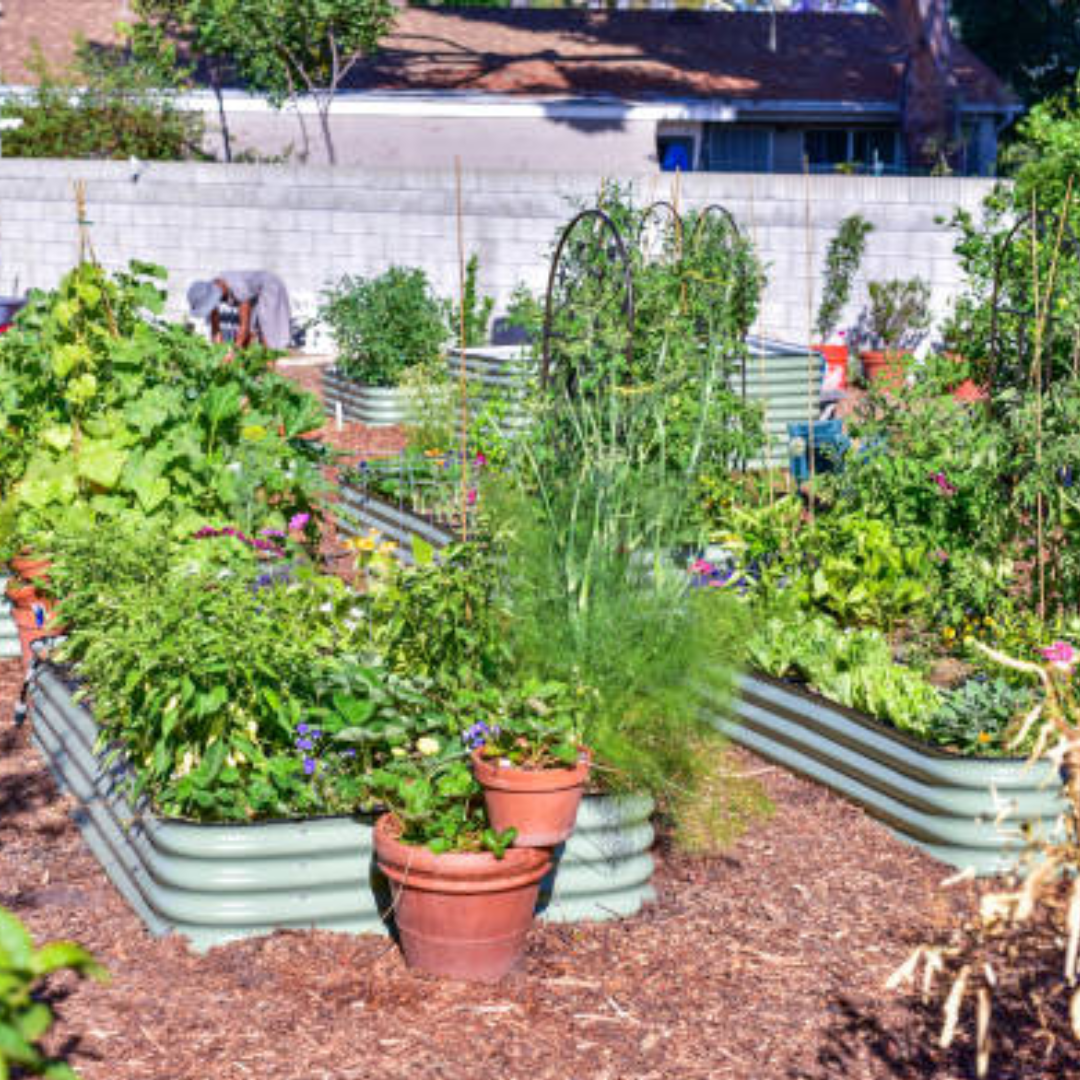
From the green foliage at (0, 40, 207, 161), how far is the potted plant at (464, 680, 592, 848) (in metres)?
21.0

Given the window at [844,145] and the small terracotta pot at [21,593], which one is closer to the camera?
the small terracotta pot at [21,593]

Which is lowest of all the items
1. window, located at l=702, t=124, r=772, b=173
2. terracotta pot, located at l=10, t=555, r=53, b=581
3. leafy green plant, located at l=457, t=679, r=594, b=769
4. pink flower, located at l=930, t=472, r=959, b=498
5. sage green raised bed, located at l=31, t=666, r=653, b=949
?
sage green raised bed, located at l=31, t=666, r=653, b=949

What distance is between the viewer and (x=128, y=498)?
718 centimetres

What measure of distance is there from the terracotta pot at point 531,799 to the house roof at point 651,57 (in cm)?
2676

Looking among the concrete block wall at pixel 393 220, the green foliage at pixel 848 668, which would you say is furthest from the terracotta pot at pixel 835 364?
the green foliage at pixel 848 668

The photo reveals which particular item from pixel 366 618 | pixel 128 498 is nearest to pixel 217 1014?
pixel 366 618

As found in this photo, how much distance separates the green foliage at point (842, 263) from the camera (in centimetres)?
1579

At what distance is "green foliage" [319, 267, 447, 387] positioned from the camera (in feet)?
45.2

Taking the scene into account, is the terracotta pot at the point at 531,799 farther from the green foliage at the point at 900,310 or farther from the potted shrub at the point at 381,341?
the green foliage at the point at 900,310

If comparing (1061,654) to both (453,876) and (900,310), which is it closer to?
(453,876)

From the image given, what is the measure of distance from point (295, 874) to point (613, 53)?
29.5 metres

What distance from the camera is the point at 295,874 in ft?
15.6

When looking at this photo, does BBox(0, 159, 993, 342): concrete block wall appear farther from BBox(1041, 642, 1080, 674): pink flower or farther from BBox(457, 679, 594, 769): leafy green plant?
BBox(457, 679, 594, 769): leafy green plant

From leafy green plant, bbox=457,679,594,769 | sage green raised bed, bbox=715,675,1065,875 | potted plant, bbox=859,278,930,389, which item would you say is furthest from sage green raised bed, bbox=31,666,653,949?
potted plant, bbox=859,278,930,389
